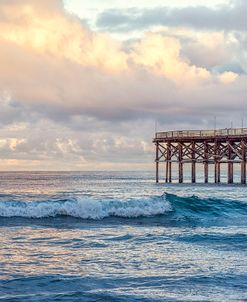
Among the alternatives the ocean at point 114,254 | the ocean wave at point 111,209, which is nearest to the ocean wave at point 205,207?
the ocean wave at point 111,209

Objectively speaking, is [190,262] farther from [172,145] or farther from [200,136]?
[172,145]

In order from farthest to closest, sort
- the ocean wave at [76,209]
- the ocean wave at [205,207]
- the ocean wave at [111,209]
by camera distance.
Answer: the ocean wave at [205,207], the ocean wave at [111,209], the ocean wave at [76,209]

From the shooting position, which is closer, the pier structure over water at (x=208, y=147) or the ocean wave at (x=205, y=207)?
the ocean wave at (x=205, y=207)

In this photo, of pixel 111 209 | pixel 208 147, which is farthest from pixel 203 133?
pixel 111 209

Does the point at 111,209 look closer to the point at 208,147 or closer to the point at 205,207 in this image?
the point at 205,207

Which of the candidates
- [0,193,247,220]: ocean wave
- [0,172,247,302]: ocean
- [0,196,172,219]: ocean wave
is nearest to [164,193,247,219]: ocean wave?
[0,193,247,220]: ocean wave

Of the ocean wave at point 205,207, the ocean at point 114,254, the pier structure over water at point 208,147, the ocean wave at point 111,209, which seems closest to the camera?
the ocean at point 114,254

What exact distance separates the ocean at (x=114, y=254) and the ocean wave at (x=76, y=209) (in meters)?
0.05

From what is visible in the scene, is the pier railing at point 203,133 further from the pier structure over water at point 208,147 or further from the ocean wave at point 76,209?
the ocean wave at point 76,209

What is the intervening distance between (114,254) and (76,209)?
37.5 ft

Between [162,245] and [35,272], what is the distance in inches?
203

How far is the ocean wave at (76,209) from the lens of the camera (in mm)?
24969

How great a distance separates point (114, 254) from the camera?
14.1 m

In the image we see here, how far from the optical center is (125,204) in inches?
1054
